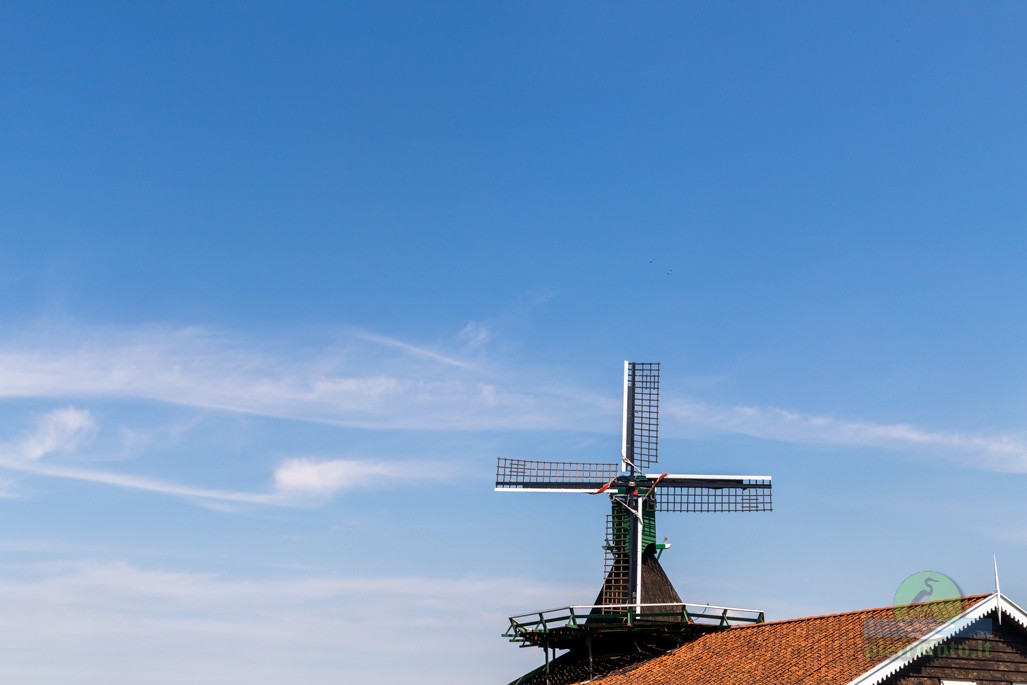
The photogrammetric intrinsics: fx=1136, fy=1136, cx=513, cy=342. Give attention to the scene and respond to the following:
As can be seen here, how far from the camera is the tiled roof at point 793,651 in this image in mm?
26906

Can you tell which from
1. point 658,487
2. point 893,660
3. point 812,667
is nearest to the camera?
point 893,660

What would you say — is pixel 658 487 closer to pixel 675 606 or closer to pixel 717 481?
pixel 717 481

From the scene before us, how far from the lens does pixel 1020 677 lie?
2662cm

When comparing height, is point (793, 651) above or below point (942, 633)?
below

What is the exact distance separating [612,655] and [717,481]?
298 inches

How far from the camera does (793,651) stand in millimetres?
29828

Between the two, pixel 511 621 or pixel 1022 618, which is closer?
pixel 1022 618

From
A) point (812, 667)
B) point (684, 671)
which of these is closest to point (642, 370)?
point (684, 671)

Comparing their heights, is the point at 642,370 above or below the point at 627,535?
above

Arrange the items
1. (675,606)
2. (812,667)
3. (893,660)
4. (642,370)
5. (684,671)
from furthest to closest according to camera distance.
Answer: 1. (642,370)
2. (675,606)
3. (684,671)
4. (812,667)
5. (893,660)

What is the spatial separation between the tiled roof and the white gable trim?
0.98 ft

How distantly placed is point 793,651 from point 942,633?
4706mm

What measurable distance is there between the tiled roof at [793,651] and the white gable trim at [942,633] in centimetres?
30

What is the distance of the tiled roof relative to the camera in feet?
88.3
